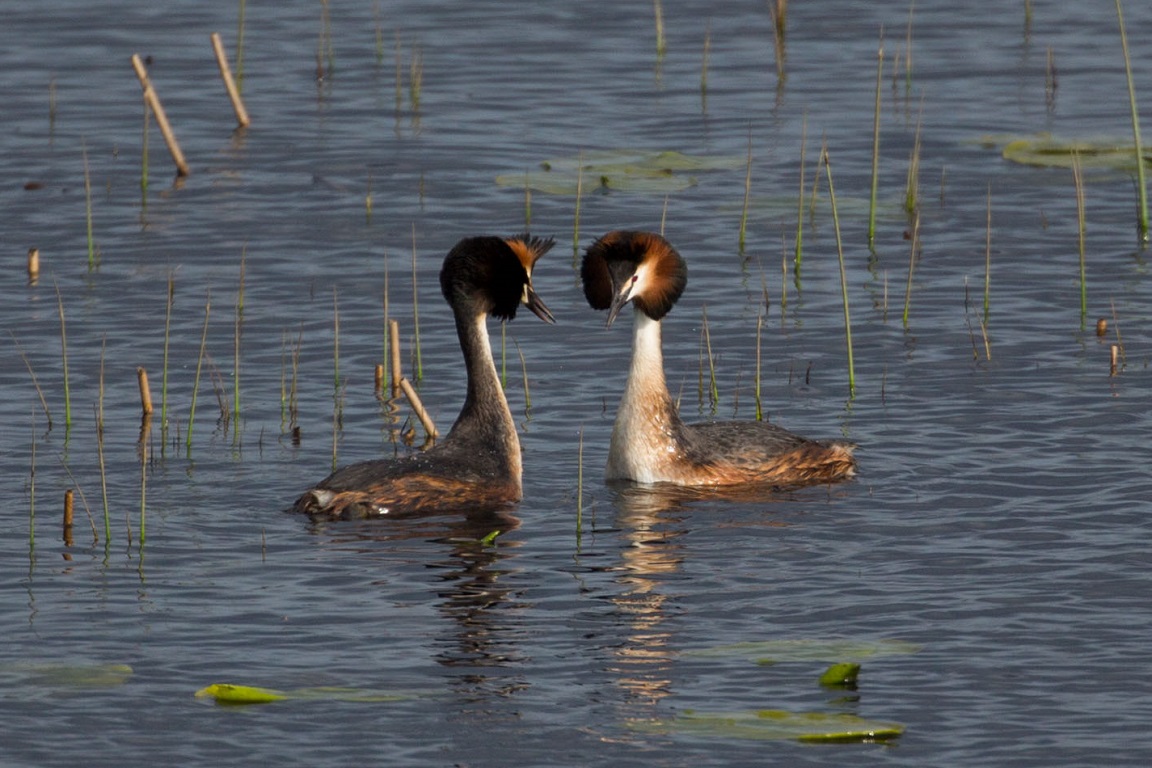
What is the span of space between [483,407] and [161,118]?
895 centimetres

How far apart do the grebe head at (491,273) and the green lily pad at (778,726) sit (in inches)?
181

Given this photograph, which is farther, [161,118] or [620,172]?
[161,118]

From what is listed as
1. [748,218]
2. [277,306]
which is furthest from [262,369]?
[748,218]

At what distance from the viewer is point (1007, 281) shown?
18203 mm

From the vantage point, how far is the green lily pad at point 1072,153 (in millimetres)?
21094

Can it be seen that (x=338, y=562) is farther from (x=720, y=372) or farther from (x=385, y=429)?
(x=720, y=372)

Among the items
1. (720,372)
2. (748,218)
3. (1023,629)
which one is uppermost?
(748,218)

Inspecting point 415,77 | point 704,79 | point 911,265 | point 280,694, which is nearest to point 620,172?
point 704,79

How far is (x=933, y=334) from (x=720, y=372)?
1.86 m

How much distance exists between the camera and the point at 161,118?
69.9ft

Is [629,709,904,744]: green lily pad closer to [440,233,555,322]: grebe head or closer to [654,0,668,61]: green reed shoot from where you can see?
[440,233,555,322]: grebe head

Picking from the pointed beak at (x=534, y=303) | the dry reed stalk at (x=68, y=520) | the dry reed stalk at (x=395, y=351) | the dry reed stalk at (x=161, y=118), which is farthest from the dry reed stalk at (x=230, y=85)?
the dry reed stalk at (x=68, y=520)

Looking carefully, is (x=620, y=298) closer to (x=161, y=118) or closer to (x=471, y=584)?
(x=471, y=584)

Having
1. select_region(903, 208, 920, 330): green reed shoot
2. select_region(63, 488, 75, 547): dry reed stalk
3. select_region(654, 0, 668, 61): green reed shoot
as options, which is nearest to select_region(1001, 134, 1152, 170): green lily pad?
select_region(903, 208, 920, 330): green reed shoot
